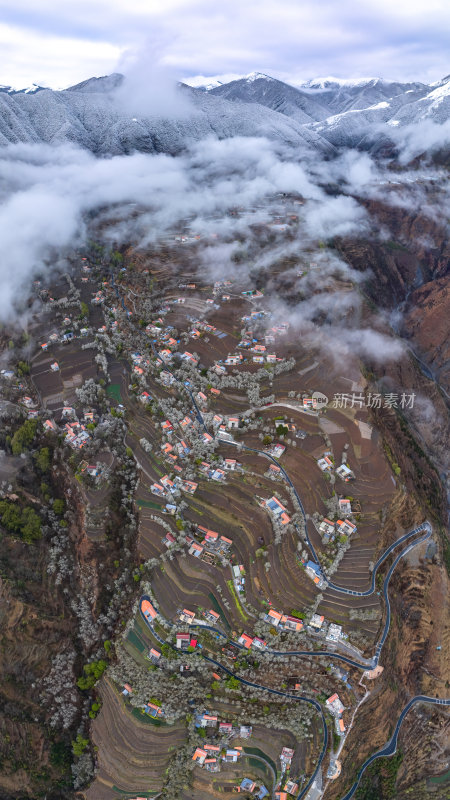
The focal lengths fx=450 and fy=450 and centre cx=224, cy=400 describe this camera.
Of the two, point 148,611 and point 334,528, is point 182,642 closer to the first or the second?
point 148,611

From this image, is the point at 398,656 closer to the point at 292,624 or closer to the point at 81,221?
the point at 292,624

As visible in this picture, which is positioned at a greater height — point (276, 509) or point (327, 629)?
point (276, 509)

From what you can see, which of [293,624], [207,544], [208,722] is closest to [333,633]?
[293,624]

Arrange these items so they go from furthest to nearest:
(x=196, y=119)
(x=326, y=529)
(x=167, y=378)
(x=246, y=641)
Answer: (x=196, y=119)
(x=167, y=378)
(x=326, y=529)
(x=246, y=641)

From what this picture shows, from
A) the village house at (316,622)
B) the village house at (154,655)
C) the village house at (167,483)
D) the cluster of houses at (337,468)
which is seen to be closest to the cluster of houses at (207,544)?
the village house at (167,483)

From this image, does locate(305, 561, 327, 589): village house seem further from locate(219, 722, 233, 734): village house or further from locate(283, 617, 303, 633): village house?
locate(219, 722, 233, 734): village house

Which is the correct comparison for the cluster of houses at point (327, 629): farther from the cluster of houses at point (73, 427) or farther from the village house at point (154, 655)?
the cluster of houses at point (73, 427)

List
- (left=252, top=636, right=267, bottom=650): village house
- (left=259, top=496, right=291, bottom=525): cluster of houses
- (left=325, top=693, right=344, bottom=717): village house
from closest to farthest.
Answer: (left=325, top=693, right=344, bottom=717): village house → (left=252, top=636, right=267, bottom=650): village house → (left=259, top=496, right=291, bottom=525): cluster of houses

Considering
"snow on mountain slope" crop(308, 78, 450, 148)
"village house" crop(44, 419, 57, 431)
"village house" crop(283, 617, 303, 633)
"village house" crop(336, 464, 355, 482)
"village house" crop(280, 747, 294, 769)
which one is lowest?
"village house" crop(280, 747, 294, 769)

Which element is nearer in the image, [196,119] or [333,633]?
[333,633]

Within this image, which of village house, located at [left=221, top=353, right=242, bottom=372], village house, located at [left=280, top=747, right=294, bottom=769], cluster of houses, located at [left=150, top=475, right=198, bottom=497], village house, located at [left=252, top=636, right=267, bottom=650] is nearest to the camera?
village house, located at [left=280, top=747, right=294, bottom=769]

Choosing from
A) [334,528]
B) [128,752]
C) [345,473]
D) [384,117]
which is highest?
[384,117]

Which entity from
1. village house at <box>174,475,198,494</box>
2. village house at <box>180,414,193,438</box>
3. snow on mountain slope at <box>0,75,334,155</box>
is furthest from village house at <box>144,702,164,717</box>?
snow on mountain slope at <box>0,75,334,155</box>
